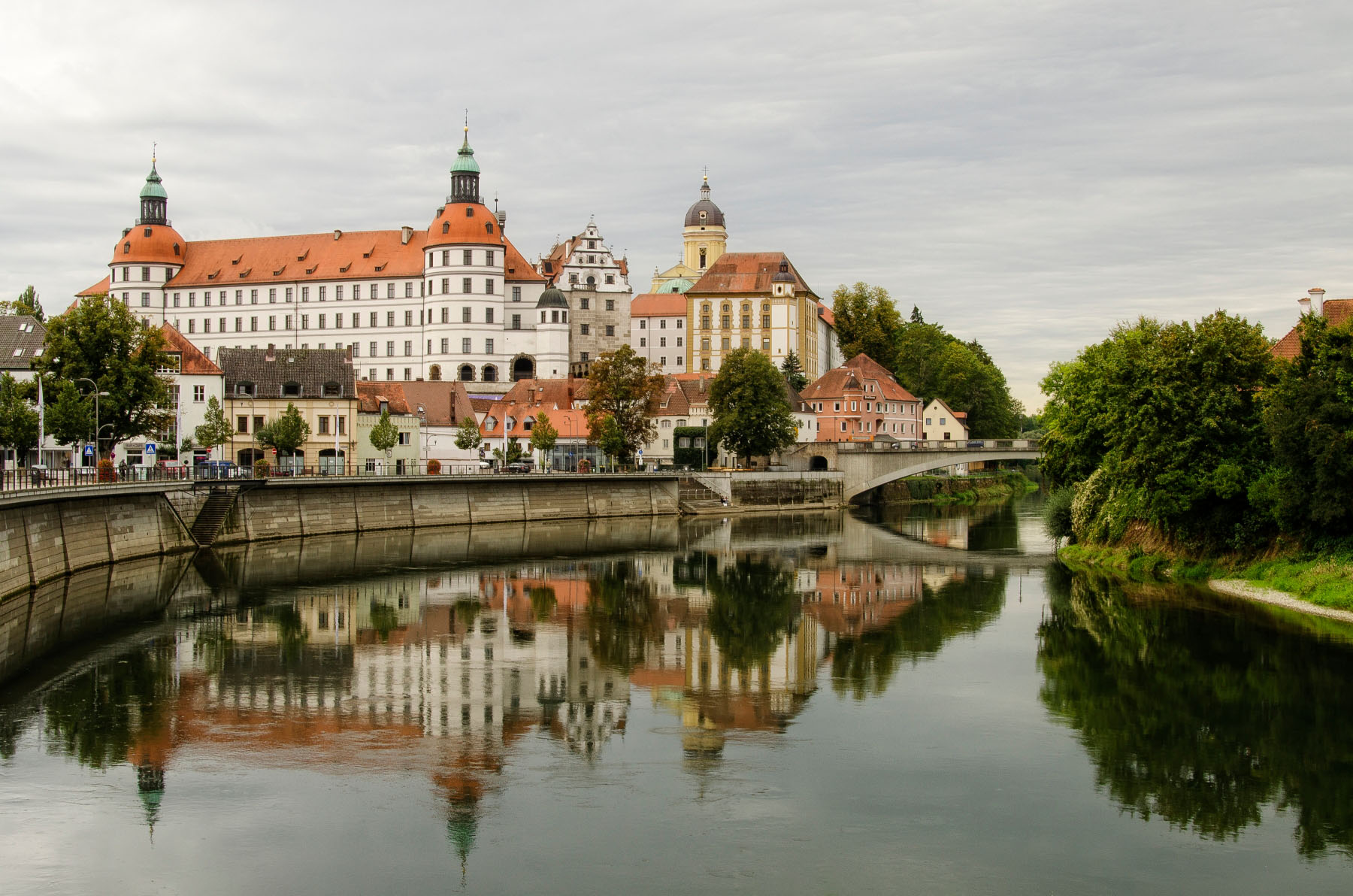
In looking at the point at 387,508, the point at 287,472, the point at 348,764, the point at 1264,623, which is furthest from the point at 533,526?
the point at 348,764

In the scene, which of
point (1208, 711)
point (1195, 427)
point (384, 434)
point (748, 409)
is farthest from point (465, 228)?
point (1208, 711)

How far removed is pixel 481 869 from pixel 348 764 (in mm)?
5041

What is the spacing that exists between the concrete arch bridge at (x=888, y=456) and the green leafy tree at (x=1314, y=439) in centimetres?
3991

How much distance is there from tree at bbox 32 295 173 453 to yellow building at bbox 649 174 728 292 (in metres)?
98.9

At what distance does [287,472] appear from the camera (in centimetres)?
5925

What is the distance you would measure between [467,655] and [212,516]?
2418cm

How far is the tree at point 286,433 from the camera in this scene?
218 ft

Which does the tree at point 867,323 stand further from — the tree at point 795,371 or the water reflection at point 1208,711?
the water reflection at point 1208,711

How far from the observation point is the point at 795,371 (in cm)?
11656

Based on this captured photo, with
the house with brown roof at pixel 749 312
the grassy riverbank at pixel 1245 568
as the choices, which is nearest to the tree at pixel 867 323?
the house with brown roof at pixel 749 312

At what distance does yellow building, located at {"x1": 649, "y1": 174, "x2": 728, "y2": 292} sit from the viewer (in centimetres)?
15150

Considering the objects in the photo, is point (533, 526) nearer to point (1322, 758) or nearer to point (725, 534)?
point (725, 534)

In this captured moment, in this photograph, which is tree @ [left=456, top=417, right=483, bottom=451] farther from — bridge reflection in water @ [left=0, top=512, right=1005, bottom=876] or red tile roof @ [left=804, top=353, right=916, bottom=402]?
red tile roof @ [left=804, top=353, right=916, bottom=402]

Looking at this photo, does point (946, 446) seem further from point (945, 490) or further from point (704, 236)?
point (704, 236)
